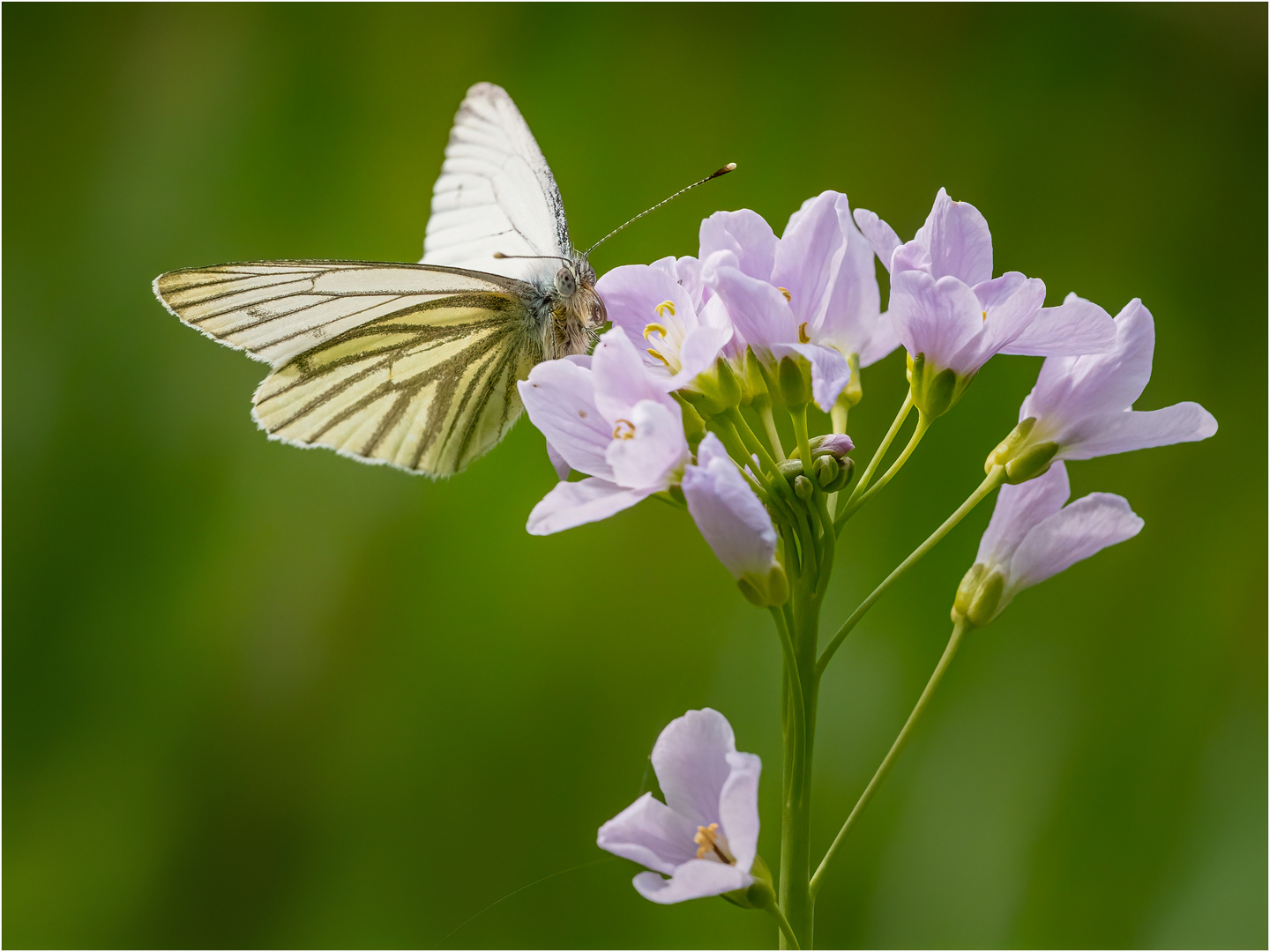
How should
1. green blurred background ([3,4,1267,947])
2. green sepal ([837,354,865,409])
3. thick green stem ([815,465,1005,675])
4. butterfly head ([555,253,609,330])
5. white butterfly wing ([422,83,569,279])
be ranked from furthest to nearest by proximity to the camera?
green blurred background ([3,4,1267,947]) < white butterfly wing ([422,83,569,279]) < butterfly head ([555,253,609,330]) < green sepal ([837,354,865,409]) < thick green stem ([815,465,1005,675])

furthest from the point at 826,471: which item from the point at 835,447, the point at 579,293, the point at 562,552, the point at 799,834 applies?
the point at 562,552

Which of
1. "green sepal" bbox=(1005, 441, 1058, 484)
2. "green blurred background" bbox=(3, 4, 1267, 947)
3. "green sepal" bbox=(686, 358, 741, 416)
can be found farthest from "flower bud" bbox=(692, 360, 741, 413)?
"green blurred background" bbox=(3, 4, 1267, 947)

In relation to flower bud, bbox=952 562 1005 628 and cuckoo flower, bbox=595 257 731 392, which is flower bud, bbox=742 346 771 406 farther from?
flower bud, bbox=952 562 1005 628

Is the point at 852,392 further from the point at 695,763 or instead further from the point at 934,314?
the point at 695,763

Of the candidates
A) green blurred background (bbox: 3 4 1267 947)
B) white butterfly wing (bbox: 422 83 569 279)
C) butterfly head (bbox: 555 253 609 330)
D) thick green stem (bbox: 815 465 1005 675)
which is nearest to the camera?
thick green stem (bbox: 815 465 1005 675)

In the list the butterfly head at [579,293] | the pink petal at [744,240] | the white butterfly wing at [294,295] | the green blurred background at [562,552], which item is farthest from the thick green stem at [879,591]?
the green blurred background at [562,552]

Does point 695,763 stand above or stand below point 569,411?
below

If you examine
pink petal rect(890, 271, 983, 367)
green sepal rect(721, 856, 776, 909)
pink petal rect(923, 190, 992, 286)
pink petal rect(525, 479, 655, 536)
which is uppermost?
pink petal rect(923, 190, 992, 286)
